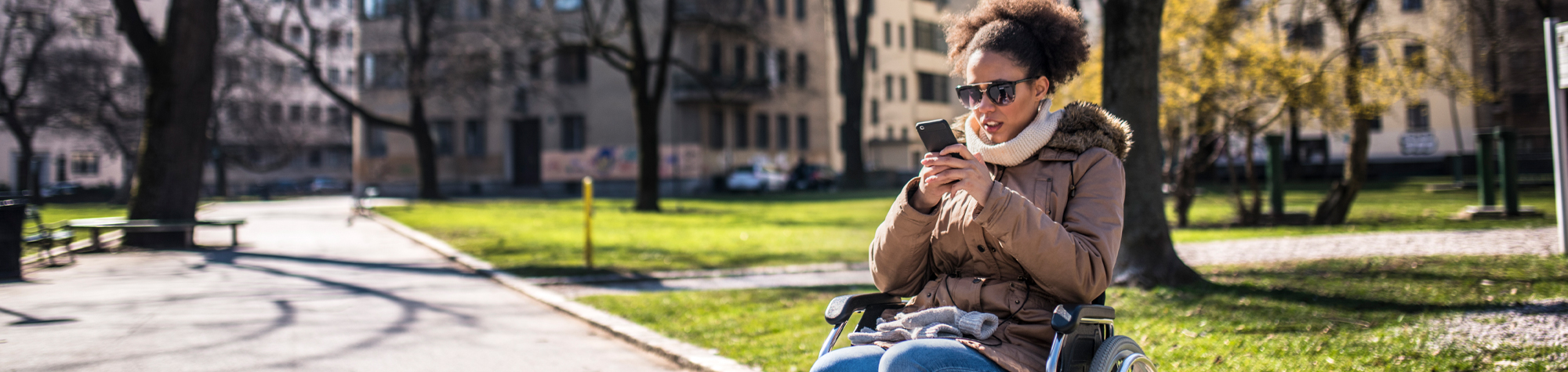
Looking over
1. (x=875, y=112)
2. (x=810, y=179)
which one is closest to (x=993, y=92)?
(x=810, y=179)

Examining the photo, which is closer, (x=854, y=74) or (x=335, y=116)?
(x=854, y=74)

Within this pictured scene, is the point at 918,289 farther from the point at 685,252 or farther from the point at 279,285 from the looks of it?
the point at 685,252

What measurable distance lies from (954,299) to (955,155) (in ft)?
1.83

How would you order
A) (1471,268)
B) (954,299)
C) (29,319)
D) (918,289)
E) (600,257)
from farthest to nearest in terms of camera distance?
(600,257) < (1471,268) < (29,319) < (918,289) < (954,299)

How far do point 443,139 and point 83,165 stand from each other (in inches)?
934

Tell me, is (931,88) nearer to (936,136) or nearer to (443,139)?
(443,139)

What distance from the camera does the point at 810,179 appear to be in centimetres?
4419

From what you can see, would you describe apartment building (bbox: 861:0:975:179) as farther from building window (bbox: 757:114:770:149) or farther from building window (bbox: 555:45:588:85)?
building window (bbox: 555:45:588:85)

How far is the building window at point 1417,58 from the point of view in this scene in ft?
45.4

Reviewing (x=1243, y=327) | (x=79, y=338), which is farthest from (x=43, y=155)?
(x=1243, y=327)

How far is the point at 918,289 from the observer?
3.09 metres

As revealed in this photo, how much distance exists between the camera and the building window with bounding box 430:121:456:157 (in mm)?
47750

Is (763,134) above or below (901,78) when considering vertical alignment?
below

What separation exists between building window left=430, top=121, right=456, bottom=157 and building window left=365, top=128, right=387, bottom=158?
2.87 meters
